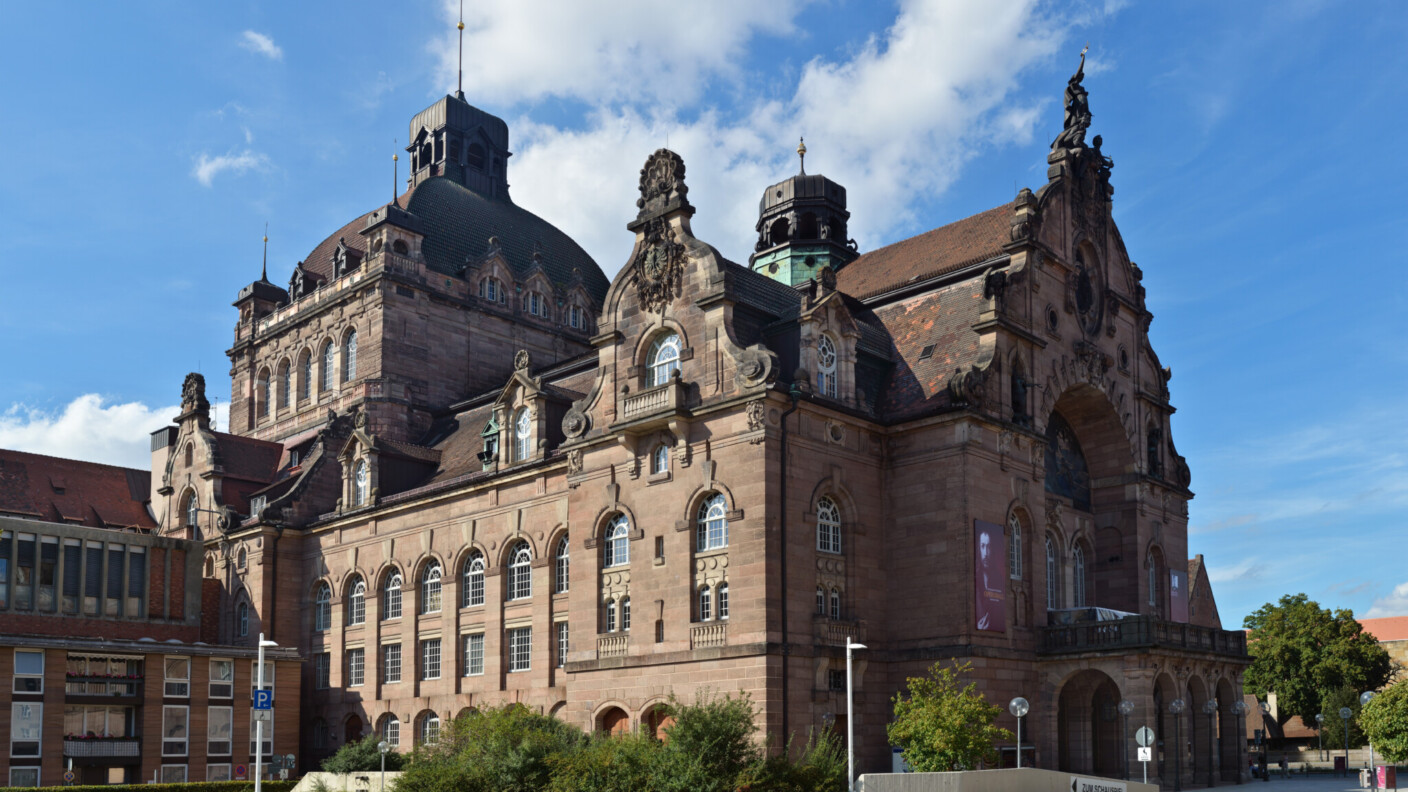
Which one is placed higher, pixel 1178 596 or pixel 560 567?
pixel 560 567

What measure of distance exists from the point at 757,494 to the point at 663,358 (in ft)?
24.8

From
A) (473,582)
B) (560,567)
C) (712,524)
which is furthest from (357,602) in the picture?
(712,524)

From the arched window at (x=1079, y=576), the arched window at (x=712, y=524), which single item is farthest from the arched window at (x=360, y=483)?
the arched window at (x=1079, y=576)

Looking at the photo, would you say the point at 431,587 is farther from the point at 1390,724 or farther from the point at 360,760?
the point at 1390,724

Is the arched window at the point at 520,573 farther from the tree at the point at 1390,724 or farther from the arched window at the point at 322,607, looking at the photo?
the tree at the point at 1390,724

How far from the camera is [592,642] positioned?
1948 inches

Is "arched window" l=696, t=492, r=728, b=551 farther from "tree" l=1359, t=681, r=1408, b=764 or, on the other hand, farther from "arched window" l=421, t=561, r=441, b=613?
"tree" l=1359, t=681, r=1408, b=764

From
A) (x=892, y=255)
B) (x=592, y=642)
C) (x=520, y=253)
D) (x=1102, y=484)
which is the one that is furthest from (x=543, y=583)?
(x=520, y=253)

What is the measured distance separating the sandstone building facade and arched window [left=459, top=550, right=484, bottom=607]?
0.16 meters

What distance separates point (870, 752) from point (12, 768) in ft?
107

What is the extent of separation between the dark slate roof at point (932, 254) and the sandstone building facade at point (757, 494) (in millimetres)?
230

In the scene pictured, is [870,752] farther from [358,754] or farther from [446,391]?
[446,391]

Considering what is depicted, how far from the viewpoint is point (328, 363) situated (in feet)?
241

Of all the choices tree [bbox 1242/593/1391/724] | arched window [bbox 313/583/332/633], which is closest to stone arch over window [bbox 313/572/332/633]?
arched window [bbox 313/583/332/633]
